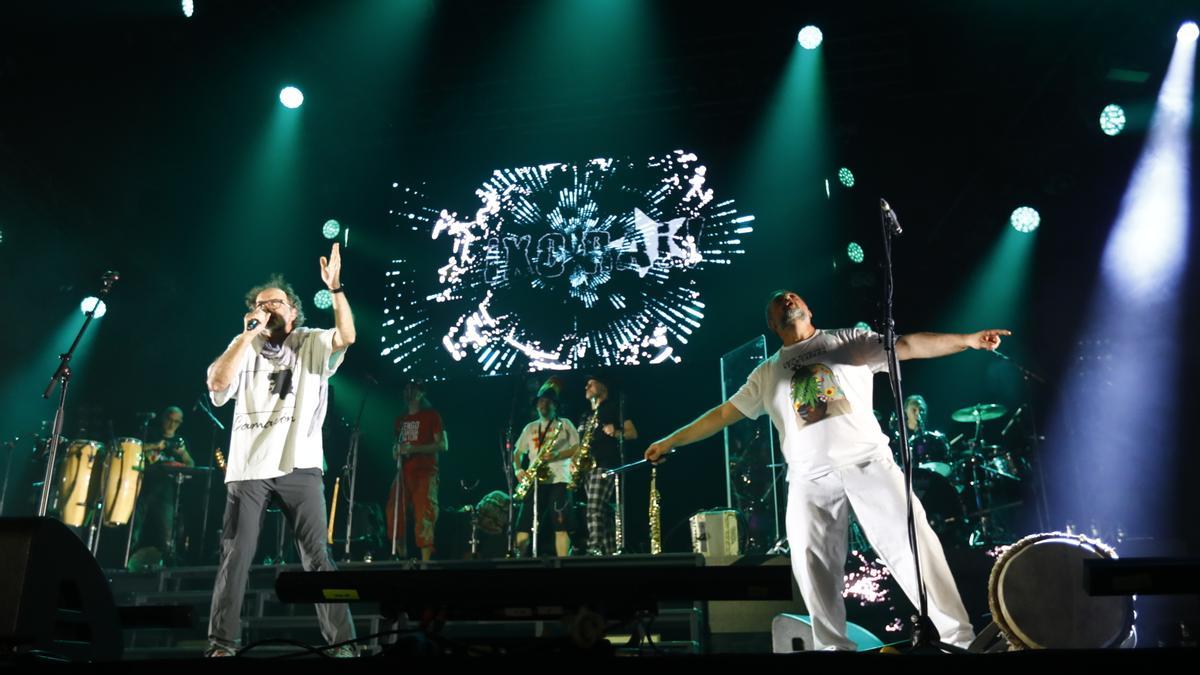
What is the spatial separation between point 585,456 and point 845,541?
4.90 meters

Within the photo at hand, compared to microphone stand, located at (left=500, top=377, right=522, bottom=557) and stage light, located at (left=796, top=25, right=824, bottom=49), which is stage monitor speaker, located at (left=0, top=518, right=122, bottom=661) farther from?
stage light, located at (left=796, top=25, right=824, bottom=49)

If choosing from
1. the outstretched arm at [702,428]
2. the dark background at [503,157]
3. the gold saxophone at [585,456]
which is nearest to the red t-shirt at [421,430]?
the gold saxophone at [585,456]

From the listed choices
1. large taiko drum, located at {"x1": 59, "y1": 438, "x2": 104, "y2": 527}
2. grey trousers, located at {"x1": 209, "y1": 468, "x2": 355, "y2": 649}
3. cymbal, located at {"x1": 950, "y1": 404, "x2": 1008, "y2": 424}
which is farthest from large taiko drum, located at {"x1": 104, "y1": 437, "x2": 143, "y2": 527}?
cymbal, located at {"x1": 950, "y1": 404, "x2": 1008, "y2": 424}

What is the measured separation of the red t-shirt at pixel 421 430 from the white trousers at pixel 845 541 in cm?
539

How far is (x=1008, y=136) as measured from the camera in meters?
9.84

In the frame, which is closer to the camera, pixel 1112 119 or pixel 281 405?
pixel 281 405

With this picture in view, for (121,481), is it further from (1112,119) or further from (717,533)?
(1112,119)

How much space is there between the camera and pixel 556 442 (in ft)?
29.7

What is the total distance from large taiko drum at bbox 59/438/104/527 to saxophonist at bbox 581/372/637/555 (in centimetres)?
525

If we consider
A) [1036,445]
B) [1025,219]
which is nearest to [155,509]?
[1036,445]

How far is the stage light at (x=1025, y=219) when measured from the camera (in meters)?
10.6

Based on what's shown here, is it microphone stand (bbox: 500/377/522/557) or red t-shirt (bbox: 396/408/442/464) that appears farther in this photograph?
red t-shirt (bbox: 396/408/442/464)

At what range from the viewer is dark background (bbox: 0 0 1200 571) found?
8680 millimetres

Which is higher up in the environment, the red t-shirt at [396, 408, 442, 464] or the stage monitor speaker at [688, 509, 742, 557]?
the red t-shirt at [396, 408, 442, 464]
